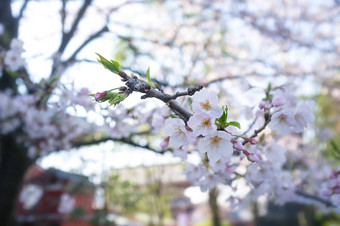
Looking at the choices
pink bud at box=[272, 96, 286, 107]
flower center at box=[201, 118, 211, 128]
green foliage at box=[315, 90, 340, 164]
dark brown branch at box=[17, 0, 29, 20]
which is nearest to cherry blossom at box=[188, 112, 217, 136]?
flower center at box=[201, 118, 211, 128]

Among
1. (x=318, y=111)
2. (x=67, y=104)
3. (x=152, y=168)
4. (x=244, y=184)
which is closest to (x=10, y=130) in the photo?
(x=67, y=104)

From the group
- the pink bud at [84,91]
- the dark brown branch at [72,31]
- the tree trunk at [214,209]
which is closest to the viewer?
the pink bud at [84,91]

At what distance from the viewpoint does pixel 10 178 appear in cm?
450

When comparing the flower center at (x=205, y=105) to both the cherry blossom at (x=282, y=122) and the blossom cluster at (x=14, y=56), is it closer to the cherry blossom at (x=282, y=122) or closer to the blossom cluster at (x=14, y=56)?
the cherry blossom at (x=282, y=122)

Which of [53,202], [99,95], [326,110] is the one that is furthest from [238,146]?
[53,202]

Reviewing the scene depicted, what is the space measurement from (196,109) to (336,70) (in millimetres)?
9827

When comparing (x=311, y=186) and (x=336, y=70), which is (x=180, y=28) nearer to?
(x=311, y=186)

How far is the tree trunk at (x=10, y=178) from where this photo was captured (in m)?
4.45

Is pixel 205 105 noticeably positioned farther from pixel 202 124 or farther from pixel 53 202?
pixel 53 202

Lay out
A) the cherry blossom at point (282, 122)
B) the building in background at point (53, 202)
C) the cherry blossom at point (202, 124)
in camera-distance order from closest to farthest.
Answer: the cherry blossom at point (202, 124) → the cherry blossom at point (282, 122) → the building in background at point (53, 202)

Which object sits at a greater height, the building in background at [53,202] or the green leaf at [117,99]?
the building in background at [53,202]

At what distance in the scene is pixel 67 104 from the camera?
230 centimetres

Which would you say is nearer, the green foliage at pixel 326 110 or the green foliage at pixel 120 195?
the green foliage at pixel 120 195

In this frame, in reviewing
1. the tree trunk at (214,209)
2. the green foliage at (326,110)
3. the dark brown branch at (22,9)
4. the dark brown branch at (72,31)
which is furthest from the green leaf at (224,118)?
the tree trunk at (214,209)
